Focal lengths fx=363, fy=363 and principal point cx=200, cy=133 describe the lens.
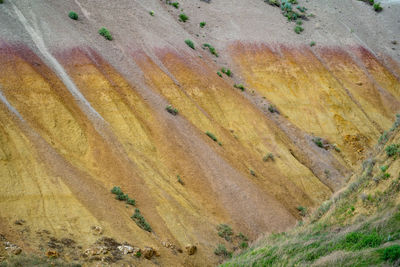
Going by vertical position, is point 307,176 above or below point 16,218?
below

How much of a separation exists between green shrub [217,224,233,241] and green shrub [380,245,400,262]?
7507 mm

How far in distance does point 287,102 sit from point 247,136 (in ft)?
22.2

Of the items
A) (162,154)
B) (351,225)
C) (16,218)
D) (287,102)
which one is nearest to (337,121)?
(287,102)

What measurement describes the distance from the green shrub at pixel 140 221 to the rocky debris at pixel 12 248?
13.9 feet

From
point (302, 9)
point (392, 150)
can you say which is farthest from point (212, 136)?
point (302, 9)

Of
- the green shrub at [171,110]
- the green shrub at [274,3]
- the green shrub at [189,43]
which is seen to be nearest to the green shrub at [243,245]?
the green shrub at [171,110]

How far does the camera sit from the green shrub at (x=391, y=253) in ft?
22.2

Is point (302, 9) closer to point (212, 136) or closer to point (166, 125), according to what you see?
point (212, 136)

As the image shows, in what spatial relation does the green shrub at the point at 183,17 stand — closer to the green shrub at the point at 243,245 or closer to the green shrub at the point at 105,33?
the green shrub at the point at 105,33

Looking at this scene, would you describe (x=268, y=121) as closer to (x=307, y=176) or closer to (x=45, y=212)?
(x=307, y=176)

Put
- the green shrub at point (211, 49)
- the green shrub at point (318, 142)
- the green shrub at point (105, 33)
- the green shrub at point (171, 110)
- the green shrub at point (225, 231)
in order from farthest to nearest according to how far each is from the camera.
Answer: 1. the green shrub at point (211, 49)
2. the green shrub at point (318, 142)
3. the green shrub at point (105, 33)
4. the green shrub at point (171, 110)
5. the green shrub at point (225, 231)

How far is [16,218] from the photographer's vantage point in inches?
404

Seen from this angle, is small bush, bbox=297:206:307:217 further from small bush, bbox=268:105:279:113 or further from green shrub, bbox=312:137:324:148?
small bush, bbox=268:105:279:113

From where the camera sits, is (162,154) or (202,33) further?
(202,33)
